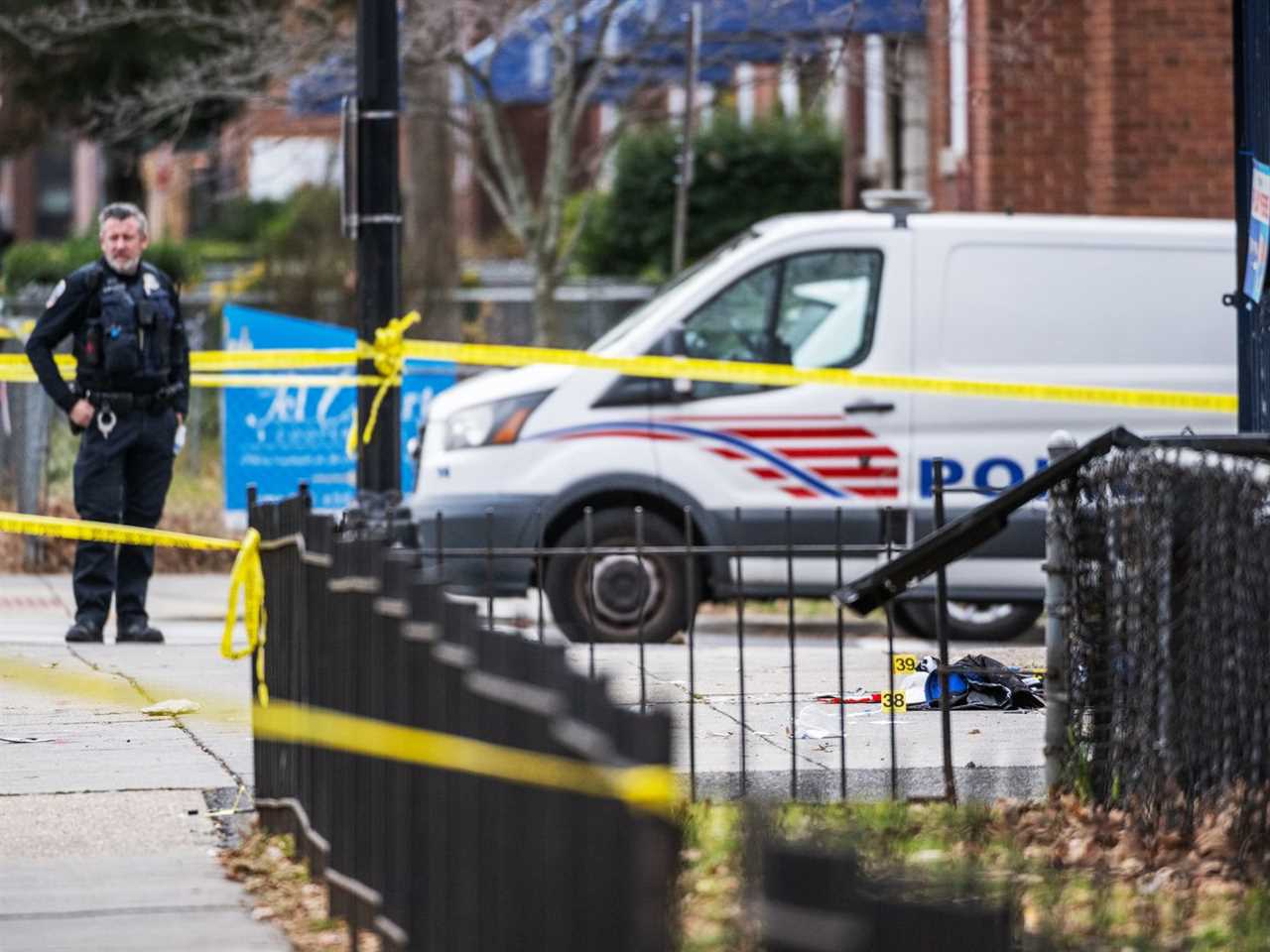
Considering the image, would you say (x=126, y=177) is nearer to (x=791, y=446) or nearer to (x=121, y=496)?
(x=121, y=496)

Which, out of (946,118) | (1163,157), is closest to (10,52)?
(946,118)

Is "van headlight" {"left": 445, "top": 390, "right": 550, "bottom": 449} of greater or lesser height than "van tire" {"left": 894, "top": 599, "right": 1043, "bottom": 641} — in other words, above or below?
above

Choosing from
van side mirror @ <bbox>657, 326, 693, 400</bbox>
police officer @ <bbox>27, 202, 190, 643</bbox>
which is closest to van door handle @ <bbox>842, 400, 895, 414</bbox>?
van side mirror @ <bbox>657, 326, 693, 400</bbox>

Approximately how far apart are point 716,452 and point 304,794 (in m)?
5.32

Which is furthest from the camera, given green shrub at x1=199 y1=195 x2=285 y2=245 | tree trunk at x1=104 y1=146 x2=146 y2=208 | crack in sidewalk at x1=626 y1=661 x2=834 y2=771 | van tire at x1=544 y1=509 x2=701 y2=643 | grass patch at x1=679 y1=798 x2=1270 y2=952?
green shrub at x1=199 y1=195 x2=285 y2=245

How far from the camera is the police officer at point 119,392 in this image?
9.72 metres

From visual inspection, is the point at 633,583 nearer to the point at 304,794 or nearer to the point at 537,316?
the point at 304,794

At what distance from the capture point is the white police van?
1057 centimetres

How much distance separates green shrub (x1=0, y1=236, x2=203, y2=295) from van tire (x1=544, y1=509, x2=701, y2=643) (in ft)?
54.4

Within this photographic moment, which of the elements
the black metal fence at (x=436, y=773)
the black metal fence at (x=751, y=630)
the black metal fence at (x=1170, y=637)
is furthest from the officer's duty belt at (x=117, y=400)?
the black metal fence at (x=1170, y=637)

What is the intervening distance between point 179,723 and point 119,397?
7.98 ft

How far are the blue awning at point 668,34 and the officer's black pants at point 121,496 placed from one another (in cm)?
548

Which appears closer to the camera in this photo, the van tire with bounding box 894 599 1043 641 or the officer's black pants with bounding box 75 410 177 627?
the officer's black pants with bounding box 75 410 177 627

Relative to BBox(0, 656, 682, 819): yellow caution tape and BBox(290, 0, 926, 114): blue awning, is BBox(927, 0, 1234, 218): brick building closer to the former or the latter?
BBox(290, 0, 926, 114): blue awning
